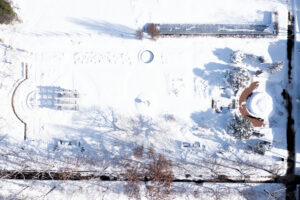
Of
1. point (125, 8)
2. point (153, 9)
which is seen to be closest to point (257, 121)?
point (153, 9)

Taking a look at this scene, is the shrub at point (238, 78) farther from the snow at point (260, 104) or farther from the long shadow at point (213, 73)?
the snow at point (260, 104)

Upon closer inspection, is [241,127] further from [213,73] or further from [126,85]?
[126,85]

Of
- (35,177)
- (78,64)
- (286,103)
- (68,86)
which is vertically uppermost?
(78,64)

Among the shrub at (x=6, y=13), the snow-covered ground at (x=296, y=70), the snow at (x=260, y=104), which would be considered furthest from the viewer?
the snow-covered ground at (x=296, y=70)

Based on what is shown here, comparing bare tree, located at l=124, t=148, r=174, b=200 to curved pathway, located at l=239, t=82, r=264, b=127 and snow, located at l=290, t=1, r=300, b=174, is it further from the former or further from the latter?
snow, located at l=290, t=1, r=300, b=174

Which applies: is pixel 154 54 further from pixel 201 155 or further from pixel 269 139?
pixel 269 139

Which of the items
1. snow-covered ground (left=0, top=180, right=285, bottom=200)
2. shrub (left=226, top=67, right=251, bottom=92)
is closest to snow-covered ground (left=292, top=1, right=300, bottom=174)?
snow-covered ground (left=0, top=180, right=285, bottom=200)

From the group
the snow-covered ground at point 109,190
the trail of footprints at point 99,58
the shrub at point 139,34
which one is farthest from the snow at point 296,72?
the trail of footprints at point 99,58
